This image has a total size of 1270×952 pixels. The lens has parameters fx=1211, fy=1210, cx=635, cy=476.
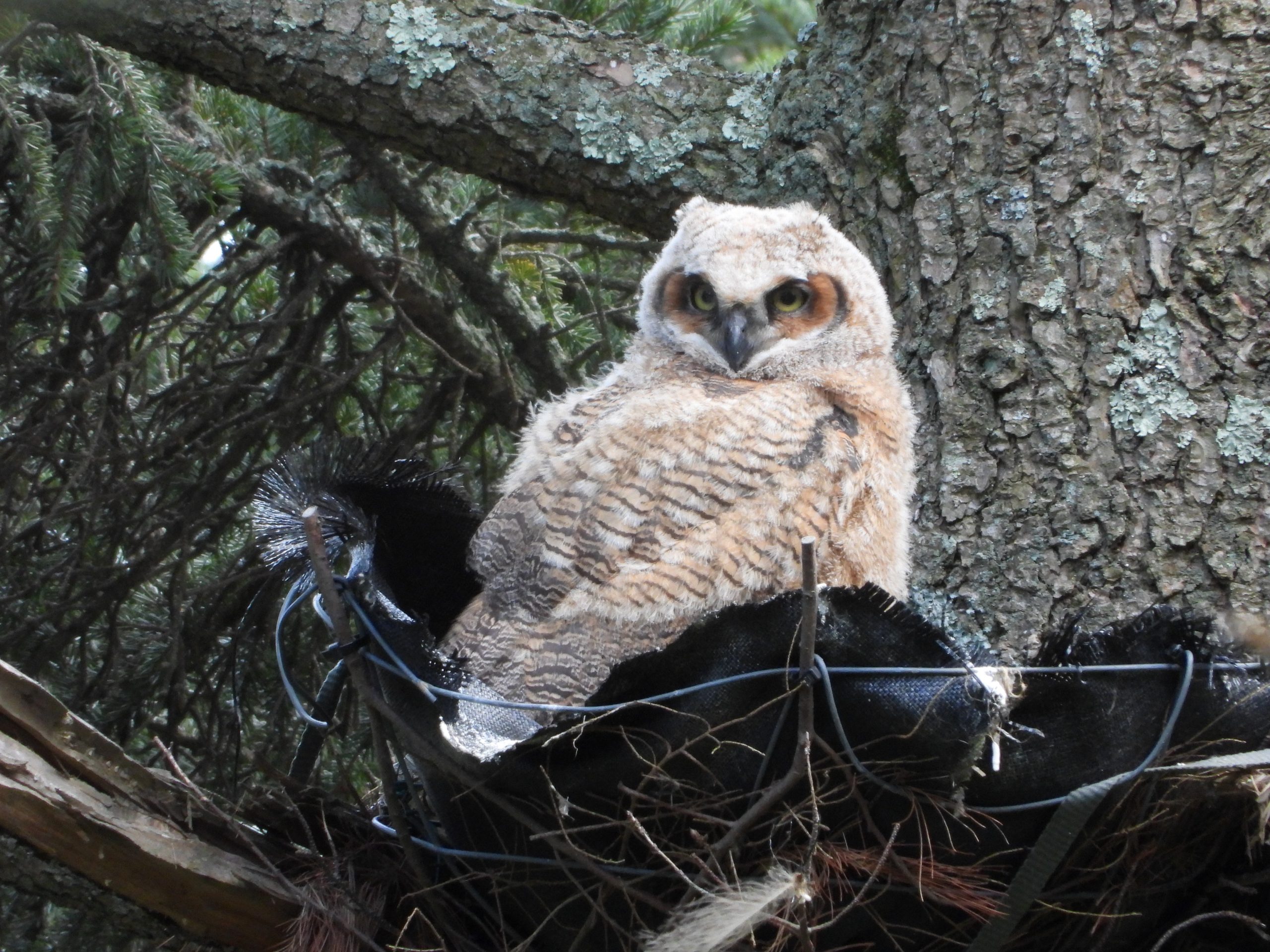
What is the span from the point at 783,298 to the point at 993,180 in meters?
0.63

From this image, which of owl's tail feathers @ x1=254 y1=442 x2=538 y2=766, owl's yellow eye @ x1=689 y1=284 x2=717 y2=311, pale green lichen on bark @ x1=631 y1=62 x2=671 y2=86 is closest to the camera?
owl's tail feathers @ x1=254 y1=442 x2=538 y2=766

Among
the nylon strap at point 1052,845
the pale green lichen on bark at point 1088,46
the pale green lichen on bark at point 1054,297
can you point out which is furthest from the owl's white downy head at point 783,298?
the nylon strap at point 1052,845

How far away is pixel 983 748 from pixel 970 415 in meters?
1.23

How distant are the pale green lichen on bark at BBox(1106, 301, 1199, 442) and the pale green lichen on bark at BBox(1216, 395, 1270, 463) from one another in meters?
0.08

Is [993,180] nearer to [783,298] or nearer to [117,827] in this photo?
[783,298]

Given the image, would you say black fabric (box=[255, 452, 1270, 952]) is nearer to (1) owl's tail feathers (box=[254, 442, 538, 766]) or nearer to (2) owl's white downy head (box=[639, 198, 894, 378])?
(1) owl's tail feathers (box=[254, 442, 538, 766])

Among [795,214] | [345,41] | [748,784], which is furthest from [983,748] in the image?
[345,41]

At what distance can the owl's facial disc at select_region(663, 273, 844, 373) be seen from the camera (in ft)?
9.64

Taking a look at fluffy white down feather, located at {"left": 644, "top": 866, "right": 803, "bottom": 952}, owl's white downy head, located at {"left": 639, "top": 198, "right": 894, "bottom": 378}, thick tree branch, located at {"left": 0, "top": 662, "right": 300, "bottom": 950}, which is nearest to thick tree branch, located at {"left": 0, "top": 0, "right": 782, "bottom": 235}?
owl's white downy head, located at {"left": 639, "top": 198, "right": 894, "bottom": 378}

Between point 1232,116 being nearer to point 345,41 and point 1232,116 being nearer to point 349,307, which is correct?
point 345,41

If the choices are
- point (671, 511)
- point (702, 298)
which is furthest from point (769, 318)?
point (671, 511)

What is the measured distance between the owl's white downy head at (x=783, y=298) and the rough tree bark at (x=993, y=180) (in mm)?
215

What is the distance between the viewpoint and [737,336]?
2.93 meters

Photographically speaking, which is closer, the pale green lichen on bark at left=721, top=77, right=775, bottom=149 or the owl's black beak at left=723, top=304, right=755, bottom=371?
the owl's black beak at left=723, top=304, right=755, bottom=371
